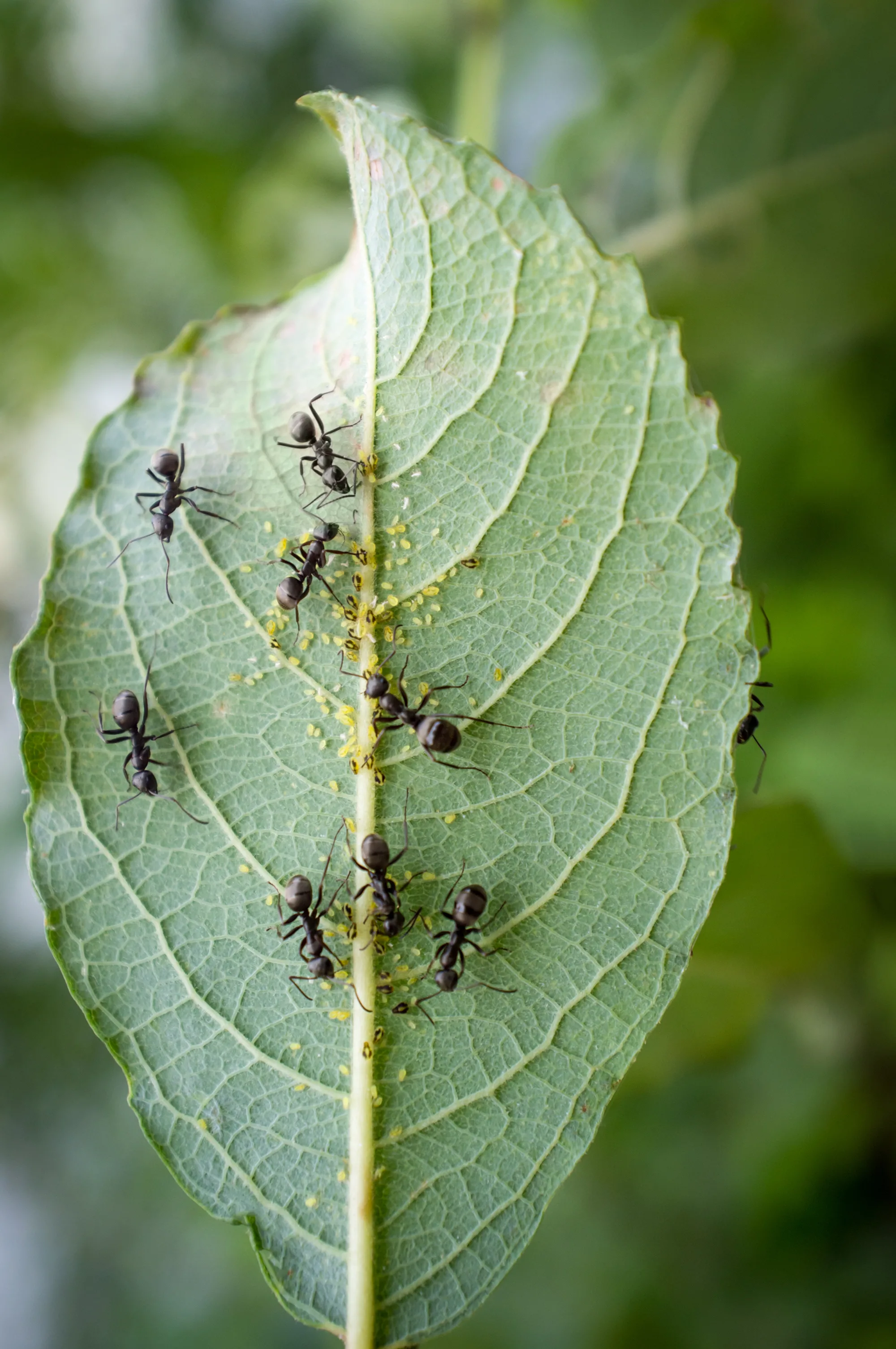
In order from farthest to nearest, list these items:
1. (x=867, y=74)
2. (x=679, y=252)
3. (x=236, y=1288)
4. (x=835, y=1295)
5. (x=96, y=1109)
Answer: (x=96, y=1109) < (x=236, y=1288) < (x=835, y=1295) < (x=679, y=252) < (x=867, y=74)

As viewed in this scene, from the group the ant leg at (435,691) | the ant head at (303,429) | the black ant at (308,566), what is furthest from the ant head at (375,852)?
the ant head at (303,429)

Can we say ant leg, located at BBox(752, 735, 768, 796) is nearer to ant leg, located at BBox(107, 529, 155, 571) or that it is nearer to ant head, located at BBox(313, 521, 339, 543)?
ant head, located at BBox(313, 521, 339, 543)

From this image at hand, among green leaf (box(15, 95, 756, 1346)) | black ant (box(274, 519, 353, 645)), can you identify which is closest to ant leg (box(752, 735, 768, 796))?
green leaf (box(15, 95, 756, 1346))

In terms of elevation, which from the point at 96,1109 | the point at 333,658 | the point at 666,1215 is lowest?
the point at 96,1109

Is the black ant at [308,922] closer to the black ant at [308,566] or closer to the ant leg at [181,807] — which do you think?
the ant leg at [181,807]

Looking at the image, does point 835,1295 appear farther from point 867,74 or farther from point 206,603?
point 867,74

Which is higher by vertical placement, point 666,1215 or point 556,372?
point 556,372

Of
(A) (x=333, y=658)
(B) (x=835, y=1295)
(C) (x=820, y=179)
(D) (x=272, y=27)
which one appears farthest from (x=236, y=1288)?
(D) (x=272, y=27)
